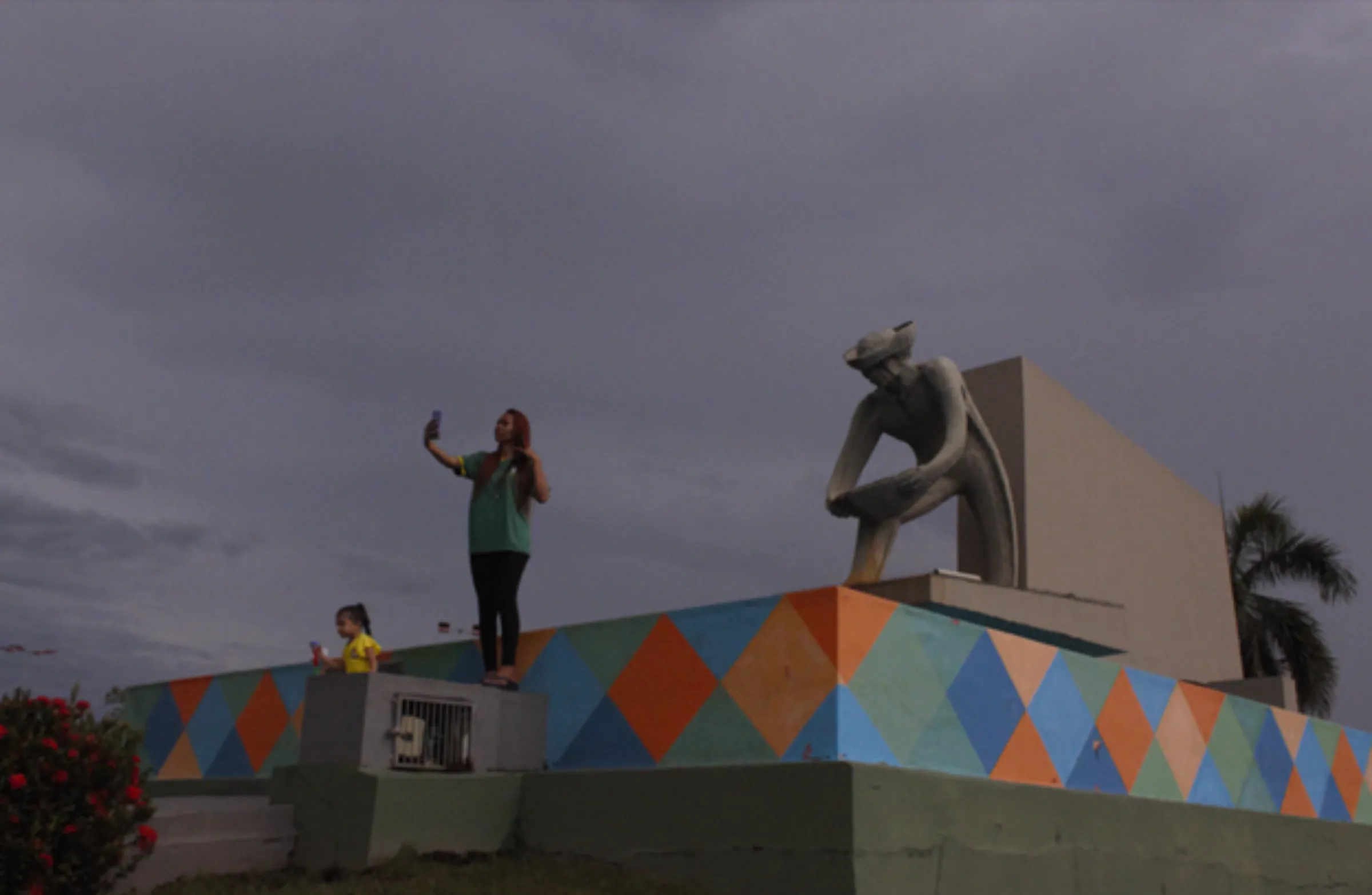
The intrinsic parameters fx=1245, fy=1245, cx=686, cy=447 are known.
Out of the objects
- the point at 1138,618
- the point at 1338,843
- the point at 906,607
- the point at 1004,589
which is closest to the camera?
the point at 906,607

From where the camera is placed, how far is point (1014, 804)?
19.7 ft

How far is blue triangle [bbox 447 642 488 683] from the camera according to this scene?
7.08 meters

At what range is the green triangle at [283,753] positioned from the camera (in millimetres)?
7738

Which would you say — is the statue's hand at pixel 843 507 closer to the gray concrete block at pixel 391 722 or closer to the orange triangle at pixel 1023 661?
the orange triangle at pixel 1023 661

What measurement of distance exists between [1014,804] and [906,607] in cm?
110

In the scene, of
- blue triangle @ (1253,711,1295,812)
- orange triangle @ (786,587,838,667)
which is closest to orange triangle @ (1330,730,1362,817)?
blue triangle @ (1253,711,1295,812)

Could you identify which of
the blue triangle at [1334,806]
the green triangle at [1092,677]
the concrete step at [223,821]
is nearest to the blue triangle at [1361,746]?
the blue triangle at [1334,806]

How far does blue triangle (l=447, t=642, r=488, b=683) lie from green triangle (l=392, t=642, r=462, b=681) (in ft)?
0.09

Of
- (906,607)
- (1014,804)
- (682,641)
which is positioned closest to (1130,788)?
(1014,804)

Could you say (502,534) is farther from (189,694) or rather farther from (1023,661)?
(189,694)

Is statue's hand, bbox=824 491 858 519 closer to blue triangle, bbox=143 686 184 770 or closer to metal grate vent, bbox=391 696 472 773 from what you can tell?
metal grate vent, bbox=391 696 472 773

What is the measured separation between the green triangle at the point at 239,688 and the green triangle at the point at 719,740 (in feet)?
12.1

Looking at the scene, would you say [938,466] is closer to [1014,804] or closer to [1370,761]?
[1014,804]

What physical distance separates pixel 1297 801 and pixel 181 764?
8066mm
